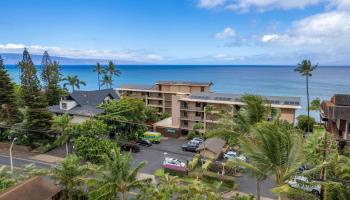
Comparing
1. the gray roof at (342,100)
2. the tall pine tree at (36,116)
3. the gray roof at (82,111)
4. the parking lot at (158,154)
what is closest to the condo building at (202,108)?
the parking lot at (158,154)

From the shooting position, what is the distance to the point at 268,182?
108ft

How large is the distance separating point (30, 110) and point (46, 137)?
15.7 feet

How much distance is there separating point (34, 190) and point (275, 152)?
61.1 feet

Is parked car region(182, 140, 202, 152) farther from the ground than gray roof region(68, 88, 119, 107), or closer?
closer

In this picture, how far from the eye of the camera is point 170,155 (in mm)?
40906

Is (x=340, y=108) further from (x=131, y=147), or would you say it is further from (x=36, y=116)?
(x=36, y=116)

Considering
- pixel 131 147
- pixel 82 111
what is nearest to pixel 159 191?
pixel 131 147

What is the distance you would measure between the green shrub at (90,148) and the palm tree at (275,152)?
22029 mm

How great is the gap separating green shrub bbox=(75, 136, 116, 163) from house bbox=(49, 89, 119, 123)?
788 centimetres

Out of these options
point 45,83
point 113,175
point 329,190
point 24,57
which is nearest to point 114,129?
point 113,175

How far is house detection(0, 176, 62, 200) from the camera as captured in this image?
2061 centimetres

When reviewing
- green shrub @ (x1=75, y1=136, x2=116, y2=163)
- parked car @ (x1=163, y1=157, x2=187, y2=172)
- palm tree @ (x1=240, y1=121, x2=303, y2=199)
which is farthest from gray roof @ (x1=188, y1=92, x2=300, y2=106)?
palm tree @ (x1=240, y1=121, x2=303, y2=199)

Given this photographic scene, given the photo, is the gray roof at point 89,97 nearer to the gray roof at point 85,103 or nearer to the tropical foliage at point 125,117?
the gray roof at point 85,103

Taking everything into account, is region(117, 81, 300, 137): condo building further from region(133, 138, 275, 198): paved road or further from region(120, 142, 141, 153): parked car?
region(120, 142, 141, 153): parked car
